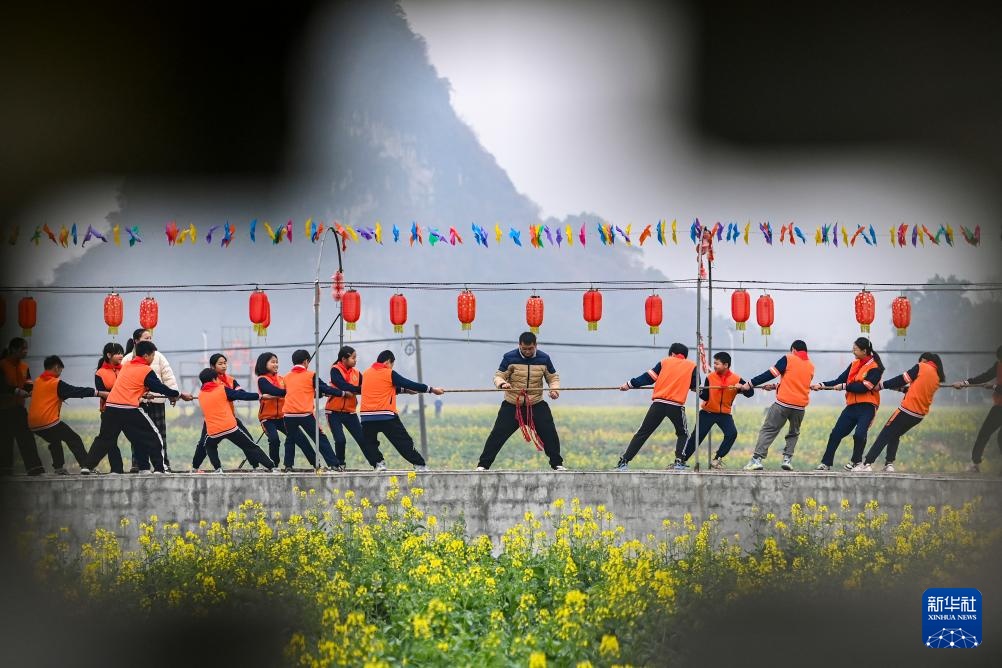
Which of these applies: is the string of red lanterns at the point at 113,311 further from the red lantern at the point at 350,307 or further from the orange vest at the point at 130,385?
the red lantern at the point at 350,307

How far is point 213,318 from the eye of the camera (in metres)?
52.6

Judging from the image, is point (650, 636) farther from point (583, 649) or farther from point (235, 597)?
point (235, 597)

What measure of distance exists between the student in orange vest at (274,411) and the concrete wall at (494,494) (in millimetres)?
524

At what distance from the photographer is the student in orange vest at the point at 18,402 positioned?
25.9 ft

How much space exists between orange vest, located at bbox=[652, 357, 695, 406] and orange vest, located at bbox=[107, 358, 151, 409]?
11.2 feet

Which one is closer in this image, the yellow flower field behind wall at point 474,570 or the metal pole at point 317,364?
the yellow flower field behind wall at point 474,570

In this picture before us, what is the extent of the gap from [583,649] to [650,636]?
34 cm

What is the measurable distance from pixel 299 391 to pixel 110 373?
50.6 inches

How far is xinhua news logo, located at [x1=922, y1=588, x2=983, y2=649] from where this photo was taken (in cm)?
538

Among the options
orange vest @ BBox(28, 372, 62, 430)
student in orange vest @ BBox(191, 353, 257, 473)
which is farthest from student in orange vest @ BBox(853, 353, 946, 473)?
orange vest @ BBox(28, 372, 62, 430)

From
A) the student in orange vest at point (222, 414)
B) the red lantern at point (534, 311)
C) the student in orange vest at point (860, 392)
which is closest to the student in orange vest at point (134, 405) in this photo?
the student in orange vest at point (222, 414)

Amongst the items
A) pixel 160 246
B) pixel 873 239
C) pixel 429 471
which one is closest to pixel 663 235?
pixel 873 239

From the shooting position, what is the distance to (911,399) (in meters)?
8.29

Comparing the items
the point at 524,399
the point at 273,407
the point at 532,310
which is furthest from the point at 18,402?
the point at 532,310
